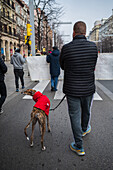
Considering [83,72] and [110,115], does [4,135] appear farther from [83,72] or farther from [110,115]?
[110,115]

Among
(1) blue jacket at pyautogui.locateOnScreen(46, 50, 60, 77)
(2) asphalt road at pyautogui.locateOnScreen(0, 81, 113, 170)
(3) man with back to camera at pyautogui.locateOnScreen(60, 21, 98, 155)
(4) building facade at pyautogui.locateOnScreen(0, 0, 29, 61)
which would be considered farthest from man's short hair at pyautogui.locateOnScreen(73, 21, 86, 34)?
(4) building facade at pyautogui.locateOnScreen(0, 0, 29, 61)

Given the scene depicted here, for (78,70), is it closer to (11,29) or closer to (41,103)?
(41,103)

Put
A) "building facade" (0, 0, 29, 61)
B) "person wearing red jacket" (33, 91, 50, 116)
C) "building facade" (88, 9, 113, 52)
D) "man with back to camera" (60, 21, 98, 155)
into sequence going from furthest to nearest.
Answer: "building facade" (88, 9, 113, 52) → "building facade" (0, 0, 29, 61) → "person wearing red jacket" (33, 91, 50, 116) → "man with back to camera" (60, 21, 98, 155)

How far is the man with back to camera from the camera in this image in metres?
2.39

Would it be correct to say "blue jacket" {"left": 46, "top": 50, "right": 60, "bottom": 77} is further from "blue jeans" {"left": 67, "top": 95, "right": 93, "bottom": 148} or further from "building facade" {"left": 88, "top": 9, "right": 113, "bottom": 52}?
"building facade" {"left": 88, "top": 9, "right": 113, "bottom": 52}

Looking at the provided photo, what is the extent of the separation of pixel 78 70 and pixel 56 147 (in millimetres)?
1510

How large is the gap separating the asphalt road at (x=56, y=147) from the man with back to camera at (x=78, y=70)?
337mm

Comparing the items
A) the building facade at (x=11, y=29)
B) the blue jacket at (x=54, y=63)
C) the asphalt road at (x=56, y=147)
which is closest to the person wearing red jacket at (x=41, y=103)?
the asphalt road at (x=56, y=147)

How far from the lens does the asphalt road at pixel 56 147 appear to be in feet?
8.29

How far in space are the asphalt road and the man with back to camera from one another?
1.11ft

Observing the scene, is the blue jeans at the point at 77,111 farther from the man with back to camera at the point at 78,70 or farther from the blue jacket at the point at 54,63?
the blue jacket at the point at 54,63

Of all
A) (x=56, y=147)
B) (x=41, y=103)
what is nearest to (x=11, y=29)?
(x=41, y=103)

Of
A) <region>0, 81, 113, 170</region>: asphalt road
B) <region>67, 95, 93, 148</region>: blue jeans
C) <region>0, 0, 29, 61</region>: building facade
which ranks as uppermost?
<region>0, 0, 29, 61</region>: building facade

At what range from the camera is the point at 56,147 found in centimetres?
300
